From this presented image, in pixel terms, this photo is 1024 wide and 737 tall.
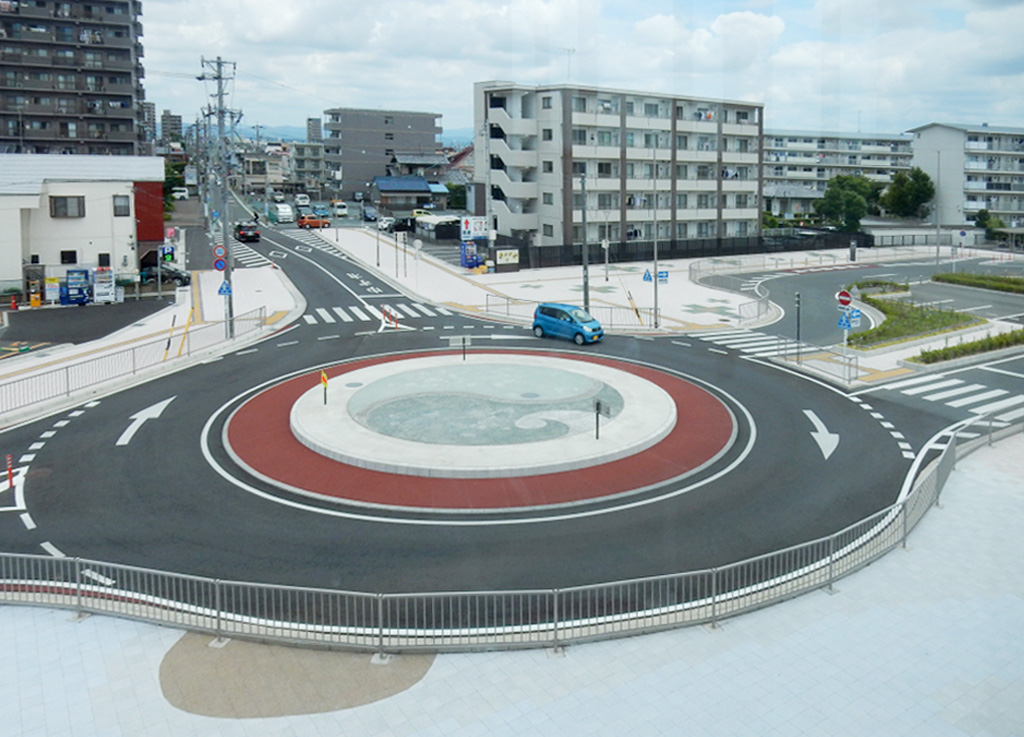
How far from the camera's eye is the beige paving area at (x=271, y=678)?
1062 cm

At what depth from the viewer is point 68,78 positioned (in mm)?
83250

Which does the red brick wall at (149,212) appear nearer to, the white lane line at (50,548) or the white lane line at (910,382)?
the white lane line at (50,548)

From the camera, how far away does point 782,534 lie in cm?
1708

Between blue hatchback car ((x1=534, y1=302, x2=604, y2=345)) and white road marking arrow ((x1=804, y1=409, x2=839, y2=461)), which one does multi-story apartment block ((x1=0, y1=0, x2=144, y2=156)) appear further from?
white road marking arrow ((x1=804, y1=409, x2=839, y2=461))

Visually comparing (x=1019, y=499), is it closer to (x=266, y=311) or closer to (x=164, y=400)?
(x=164, y=400)

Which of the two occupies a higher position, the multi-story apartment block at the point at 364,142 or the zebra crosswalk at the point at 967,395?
the multi-story apartment block at the point at 364,142

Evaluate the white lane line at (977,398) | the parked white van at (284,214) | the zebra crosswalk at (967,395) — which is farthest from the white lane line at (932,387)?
the parked white van at (284,214)

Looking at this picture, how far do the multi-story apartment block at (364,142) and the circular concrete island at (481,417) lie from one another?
3953 inches

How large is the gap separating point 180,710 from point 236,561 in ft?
17.8

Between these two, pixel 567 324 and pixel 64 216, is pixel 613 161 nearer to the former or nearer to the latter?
pixel 567 324

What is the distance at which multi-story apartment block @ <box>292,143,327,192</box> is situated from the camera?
5851 inches

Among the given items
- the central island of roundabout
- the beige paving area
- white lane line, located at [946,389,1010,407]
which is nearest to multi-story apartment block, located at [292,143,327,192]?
the central island of roundabout

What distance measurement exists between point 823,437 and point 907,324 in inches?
745

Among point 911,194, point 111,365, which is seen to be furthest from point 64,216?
point 911,194
